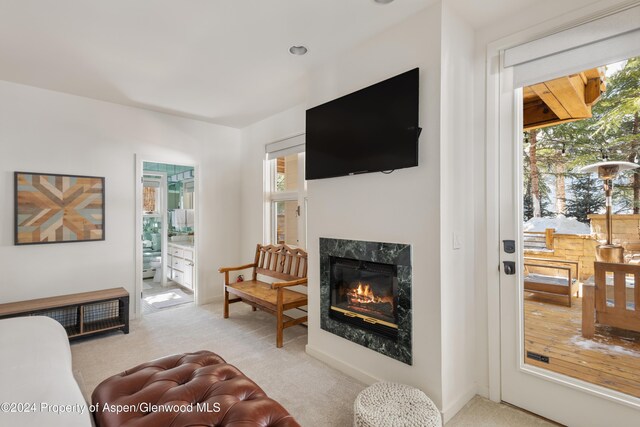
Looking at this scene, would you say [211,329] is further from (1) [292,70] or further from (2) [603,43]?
(2) [603,43]

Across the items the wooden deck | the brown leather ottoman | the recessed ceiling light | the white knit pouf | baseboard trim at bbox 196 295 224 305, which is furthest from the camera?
baseboard trim at bbox 196 295 224 305

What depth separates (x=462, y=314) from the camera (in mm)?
2166

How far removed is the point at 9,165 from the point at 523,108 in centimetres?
462

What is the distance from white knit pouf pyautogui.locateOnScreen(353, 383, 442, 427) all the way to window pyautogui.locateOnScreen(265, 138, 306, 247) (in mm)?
2268

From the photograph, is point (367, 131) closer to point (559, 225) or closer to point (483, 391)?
point (559, 225)

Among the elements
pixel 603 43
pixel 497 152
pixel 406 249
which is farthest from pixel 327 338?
pixel 603 43

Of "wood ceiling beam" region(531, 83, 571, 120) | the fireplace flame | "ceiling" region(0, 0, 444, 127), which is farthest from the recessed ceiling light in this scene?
the fireplace flame

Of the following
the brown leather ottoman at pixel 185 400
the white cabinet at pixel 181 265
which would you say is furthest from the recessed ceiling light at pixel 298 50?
the white cabinet at pixel 181 265

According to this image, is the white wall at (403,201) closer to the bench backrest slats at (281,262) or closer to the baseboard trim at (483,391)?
the baseboard trim at (483,391)

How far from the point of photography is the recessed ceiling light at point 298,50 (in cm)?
251

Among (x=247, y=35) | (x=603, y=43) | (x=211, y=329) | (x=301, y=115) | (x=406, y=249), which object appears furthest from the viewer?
(x=301, y=115)

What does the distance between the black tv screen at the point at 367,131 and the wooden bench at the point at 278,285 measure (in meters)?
1.21

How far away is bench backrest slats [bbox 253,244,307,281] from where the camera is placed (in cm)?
359

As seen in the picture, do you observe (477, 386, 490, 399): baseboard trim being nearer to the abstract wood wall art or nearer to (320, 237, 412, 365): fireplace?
(320, 237, 412, 365): fireplace
